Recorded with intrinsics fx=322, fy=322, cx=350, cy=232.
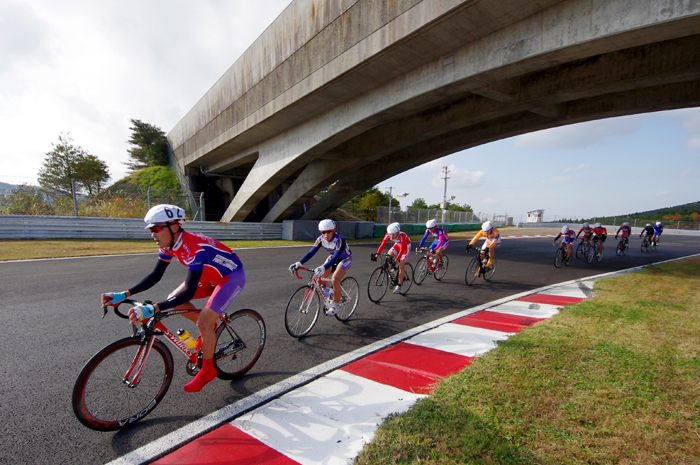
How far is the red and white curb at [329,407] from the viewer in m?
2.39

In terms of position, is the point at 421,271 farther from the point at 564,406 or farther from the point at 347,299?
the point at 564,406

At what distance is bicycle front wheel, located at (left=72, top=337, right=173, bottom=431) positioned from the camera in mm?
2584

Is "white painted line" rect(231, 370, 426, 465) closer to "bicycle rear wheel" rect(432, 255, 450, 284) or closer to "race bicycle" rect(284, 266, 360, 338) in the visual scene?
"race bicycle" rect(284, 266, 360, 338)

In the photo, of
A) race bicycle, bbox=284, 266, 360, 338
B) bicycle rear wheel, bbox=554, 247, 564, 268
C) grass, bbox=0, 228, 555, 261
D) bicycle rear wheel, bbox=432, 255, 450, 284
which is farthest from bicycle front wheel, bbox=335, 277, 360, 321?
grass, bbox=0, 228, 555, 261

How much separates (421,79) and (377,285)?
8449 mm

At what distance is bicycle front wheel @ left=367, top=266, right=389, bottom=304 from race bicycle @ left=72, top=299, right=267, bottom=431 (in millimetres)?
3670

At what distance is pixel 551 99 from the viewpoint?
11352 millimetres

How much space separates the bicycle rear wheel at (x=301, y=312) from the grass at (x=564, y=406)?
229 cm

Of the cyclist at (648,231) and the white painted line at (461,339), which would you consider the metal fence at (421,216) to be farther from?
the white painted line at (461,339)

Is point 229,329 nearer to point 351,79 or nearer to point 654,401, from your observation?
point 654,401

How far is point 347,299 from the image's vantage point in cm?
550

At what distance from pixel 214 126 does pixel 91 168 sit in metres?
20.0

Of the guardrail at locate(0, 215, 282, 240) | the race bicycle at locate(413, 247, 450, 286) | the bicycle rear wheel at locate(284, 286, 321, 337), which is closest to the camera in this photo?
the bicycle rear wheel at locate(284, 286, 321, 337)

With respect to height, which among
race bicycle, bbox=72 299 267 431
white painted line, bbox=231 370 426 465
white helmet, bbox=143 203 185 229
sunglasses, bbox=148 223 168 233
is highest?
white helmet, bbox=143 203 185 229
